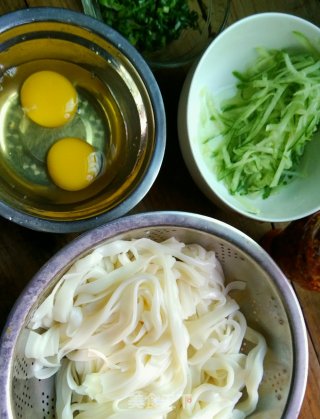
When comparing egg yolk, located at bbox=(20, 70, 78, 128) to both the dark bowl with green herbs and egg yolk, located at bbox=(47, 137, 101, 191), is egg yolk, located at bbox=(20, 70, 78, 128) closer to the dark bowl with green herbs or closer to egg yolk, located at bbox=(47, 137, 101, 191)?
egg yolk, located at bbox=(47, 137, 101, 191)

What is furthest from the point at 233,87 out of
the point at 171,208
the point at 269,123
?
the point at 171,208

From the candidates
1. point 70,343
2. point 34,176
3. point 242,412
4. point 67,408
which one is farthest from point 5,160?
point 242,412

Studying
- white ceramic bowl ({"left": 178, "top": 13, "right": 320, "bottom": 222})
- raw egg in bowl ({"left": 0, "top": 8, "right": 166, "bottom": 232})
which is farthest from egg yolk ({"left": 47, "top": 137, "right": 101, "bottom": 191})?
white ceramic bowl ({"left": 178, "top": 13, "right": 320, "bottom": 222})

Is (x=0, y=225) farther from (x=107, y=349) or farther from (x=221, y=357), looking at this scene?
(x=221, y=357)

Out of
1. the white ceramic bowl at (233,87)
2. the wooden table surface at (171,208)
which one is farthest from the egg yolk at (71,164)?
the white ceramic bowl at (233,87)

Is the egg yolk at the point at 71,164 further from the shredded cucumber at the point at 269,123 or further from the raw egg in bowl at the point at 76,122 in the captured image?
the shredded cucumber at the point at 269,123
